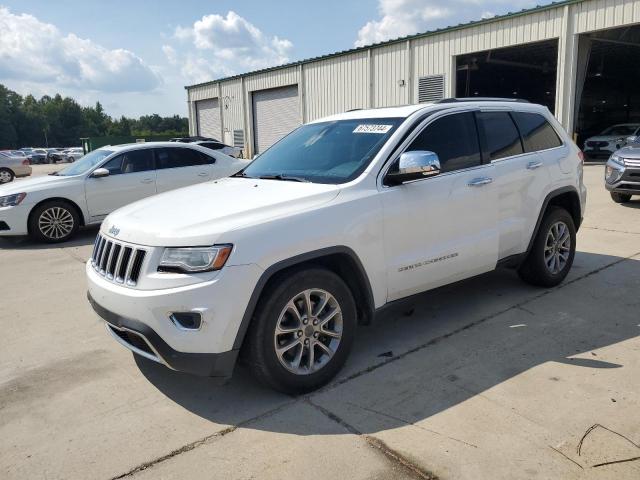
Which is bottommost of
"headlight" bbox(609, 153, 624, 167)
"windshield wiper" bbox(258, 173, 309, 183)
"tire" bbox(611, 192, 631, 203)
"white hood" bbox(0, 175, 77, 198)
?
"tire" bbox(611, 192, 631, 203)

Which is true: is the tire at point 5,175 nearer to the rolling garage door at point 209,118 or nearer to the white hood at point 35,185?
the rolling garage door at point 209,118

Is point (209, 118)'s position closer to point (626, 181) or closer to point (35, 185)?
point (35, 185)

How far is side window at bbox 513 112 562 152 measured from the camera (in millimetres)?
5047

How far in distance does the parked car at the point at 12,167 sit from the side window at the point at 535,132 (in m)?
23.2

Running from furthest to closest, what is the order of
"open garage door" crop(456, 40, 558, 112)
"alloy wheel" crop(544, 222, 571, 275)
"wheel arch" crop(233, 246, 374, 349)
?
"open garage door" crop(456, 40, 558, 112)
"alloy wheel" crop(544, 222, 571, 275)
"wheel arch" crop(233, 246, 374, 349)

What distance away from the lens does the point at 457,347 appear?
412 centimetres

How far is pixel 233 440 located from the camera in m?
3.01

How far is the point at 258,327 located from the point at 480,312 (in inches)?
95.9

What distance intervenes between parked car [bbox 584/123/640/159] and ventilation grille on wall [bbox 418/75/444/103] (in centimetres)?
621

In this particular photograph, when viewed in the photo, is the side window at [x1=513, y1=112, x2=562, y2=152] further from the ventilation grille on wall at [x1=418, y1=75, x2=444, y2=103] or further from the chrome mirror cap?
the ventilation grille on wall at [x1=418, y1=75, x2=444, y2=103]

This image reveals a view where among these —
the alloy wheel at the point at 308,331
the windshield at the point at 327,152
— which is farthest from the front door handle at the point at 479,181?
the alloy wheel at the point at 308,331

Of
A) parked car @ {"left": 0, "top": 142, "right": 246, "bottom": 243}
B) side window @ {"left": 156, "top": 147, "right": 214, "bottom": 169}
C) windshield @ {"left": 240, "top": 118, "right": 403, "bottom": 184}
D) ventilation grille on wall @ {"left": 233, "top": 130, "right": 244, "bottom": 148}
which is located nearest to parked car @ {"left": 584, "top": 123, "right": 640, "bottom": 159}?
side window @ {"left": 156, "top": 147, "right": 214, "bottom": 169}

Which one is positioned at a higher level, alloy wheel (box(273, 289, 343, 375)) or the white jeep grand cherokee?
the white jeep grand cherokee

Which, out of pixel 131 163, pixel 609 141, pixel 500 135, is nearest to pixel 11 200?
pixel 131 163
